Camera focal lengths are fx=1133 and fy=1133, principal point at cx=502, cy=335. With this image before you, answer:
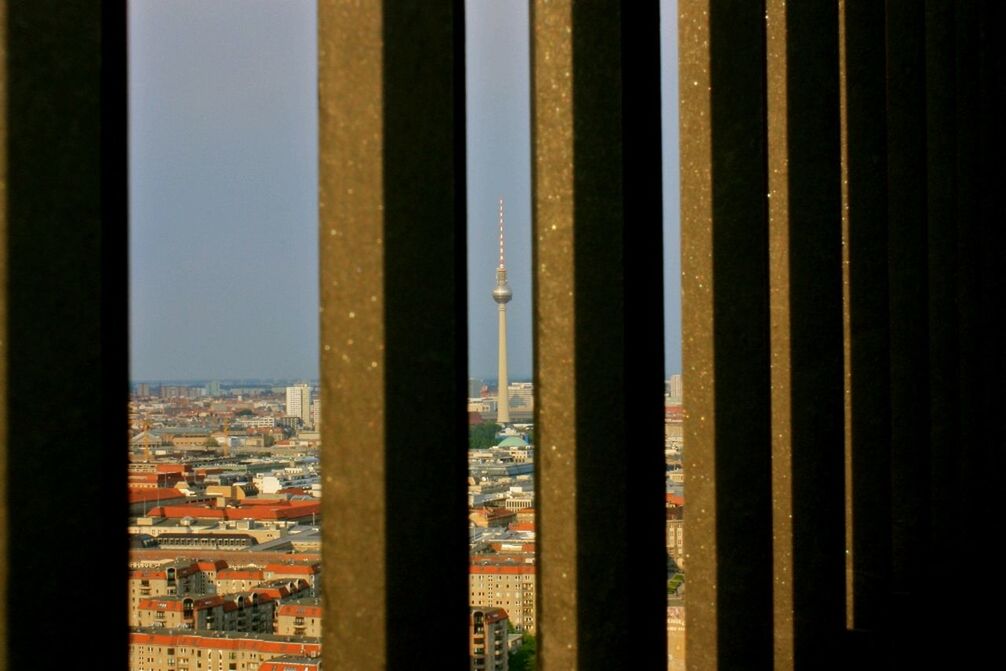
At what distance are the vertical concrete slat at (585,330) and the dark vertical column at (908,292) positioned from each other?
78.0 inches

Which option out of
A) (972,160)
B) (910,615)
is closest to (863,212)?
(910,615)

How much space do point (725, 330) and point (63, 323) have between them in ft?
3.97

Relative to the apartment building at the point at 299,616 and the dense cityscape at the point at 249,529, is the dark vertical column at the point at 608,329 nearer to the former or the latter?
the dense cityscape at the point at 249,529

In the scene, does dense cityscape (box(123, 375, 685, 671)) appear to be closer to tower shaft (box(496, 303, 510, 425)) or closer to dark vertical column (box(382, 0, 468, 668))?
dark vertical column (box(382, 0, 468, 668))

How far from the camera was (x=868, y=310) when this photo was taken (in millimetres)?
2791

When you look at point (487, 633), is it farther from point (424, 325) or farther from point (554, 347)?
point (424, 325)

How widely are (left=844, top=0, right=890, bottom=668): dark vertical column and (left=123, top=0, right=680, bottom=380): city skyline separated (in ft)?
3.27

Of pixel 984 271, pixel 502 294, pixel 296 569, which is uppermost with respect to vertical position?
pixel 502 294

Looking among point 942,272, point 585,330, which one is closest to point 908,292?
point 942,272

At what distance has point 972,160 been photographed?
395 cm

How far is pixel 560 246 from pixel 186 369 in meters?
0.74

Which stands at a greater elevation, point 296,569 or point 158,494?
point 158,494

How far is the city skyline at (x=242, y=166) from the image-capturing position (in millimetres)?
1035

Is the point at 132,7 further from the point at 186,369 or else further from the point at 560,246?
Answer: the point at 186,369
